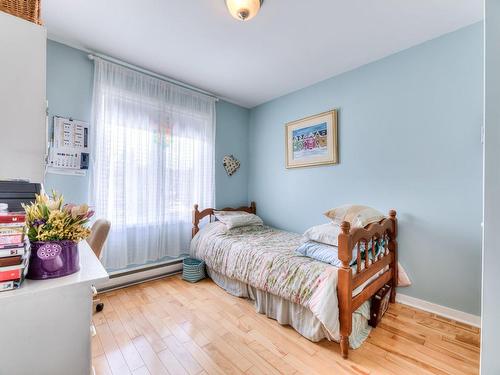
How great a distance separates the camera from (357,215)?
6.98ft

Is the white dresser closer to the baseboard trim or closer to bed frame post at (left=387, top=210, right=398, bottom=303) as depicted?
bed frame post at (left=387, top=210, right=398, bottom=303)

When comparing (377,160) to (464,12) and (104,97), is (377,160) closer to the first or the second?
(464,12)

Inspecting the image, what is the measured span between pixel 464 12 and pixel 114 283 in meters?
4.07

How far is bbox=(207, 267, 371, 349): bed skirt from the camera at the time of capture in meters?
1.67

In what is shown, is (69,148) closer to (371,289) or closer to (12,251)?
(12,251)

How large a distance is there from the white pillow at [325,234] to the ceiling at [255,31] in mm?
1767

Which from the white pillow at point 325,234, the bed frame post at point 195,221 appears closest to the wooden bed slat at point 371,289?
the white pillow at point 325,234

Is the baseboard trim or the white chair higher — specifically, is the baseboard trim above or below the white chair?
below

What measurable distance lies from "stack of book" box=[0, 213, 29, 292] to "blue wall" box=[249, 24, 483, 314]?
2680 millimetres

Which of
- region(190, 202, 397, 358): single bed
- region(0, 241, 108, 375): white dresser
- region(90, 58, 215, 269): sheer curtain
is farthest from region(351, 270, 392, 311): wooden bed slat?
region(90, 58, 215, 269): sheer curtain

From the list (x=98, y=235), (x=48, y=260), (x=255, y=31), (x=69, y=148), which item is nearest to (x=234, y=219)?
(x=98, y=235)

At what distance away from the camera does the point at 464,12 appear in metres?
1.77

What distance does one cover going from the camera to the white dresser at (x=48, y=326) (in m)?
0.65

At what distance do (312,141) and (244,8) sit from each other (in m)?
1.72
